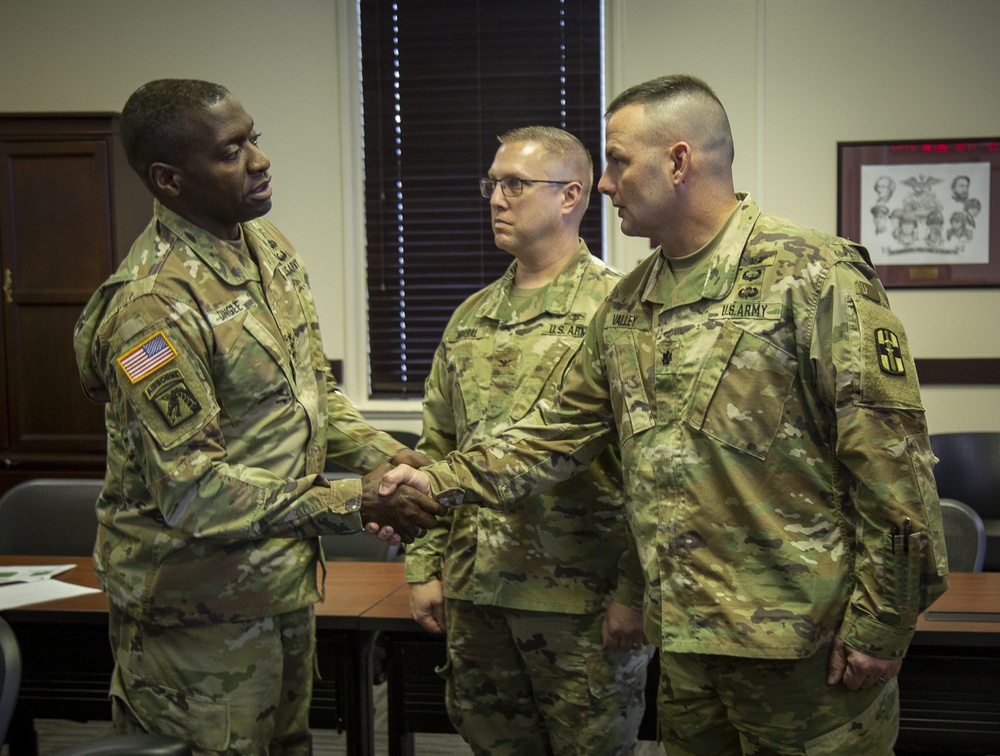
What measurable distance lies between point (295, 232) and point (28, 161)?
1.26 metres

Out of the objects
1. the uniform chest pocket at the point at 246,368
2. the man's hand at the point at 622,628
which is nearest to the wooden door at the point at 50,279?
the uniform chest pocket at the point at 246,368

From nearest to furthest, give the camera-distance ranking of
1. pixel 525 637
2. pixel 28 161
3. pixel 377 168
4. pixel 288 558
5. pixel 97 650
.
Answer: pixel 288 558 → pixel 525 637 → pixel 97 650 → pixel 28 161 → pixel 377 168

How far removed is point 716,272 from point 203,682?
1.14 metres

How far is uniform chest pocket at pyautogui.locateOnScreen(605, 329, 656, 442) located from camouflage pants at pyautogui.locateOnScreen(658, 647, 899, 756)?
42 centimetres

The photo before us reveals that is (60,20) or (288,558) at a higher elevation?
(60,20)

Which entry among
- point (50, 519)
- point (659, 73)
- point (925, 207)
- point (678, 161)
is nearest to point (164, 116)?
point (678, 161)

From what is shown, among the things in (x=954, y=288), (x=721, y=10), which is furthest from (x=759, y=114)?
(x=954, y=288)

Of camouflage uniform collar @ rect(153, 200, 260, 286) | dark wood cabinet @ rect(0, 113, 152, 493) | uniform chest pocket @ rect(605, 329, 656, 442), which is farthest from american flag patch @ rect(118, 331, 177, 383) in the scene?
dark wood cabinet @ rect(0, 113, 152, 493)

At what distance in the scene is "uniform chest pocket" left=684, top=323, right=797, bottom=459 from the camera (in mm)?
1628

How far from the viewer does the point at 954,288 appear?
4.69 meters

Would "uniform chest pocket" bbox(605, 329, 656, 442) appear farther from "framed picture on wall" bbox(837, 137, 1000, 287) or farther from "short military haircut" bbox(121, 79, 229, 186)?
"framed picture on wall" bbox(837, 137, 1000, 287)

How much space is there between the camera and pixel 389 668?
2.47 meters

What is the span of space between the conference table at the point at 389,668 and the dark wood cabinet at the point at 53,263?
2.29 meters

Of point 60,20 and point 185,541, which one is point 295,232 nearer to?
point 60,20
